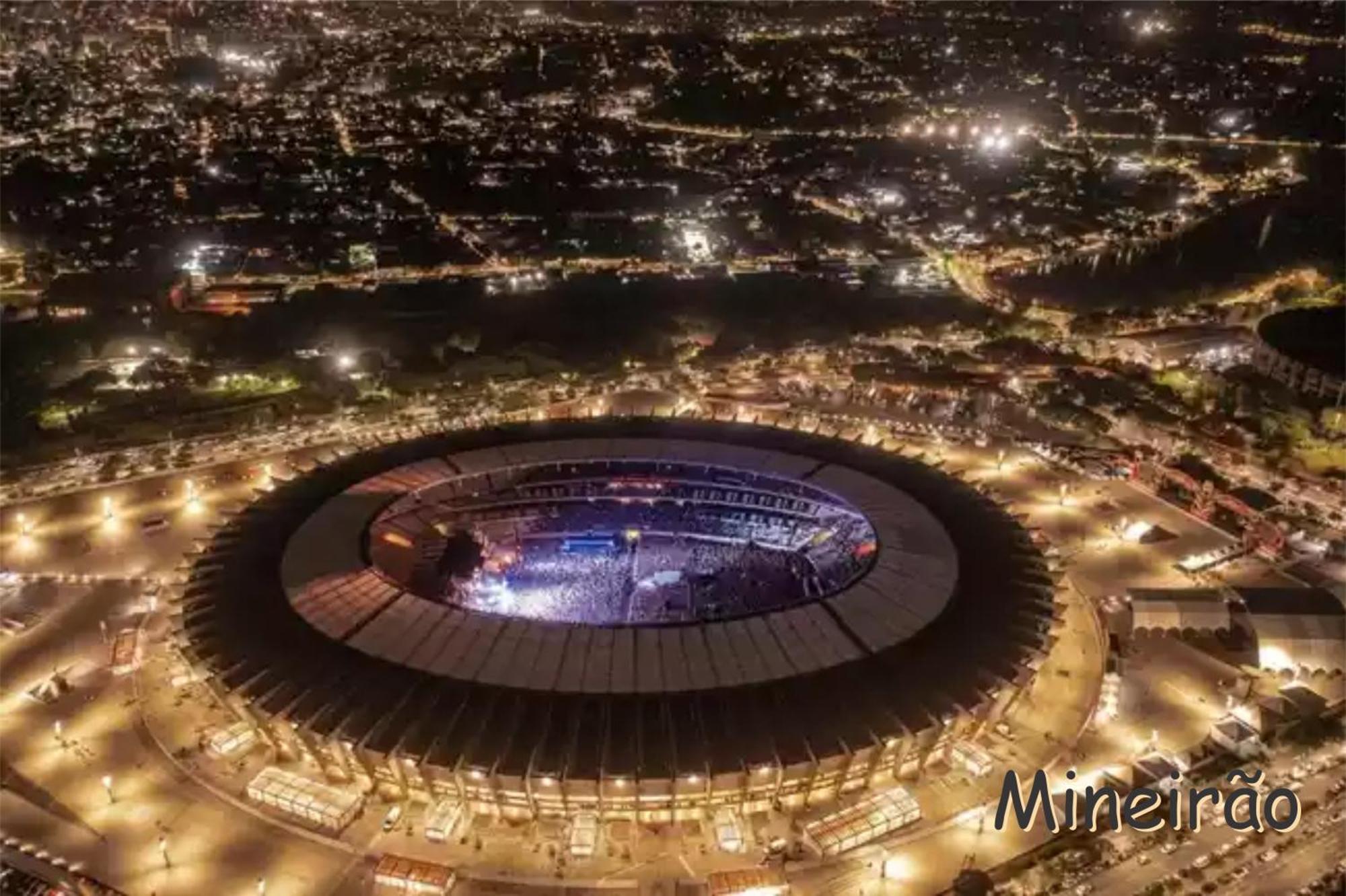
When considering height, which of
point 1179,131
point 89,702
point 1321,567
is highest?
point 1179,131

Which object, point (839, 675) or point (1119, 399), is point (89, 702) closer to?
point (839, 675)

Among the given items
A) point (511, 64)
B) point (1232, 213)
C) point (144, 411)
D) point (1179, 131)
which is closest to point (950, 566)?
point (144, 411)

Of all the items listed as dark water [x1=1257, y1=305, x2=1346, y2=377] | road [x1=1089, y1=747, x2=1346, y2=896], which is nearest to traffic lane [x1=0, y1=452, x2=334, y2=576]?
road [x1=1089, y1=747, x2=1346, y2=896]

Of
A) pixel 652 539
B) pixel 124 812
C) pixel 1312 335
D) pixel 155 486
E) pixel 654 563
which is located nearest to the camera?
pixel 124 812

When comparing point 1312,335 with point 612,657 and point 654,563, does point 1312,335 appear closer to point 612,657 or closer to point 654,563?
point 654,563

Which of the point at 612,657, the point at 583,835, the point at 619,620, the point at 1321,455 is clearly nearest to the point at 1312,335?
the point at 1321,455
